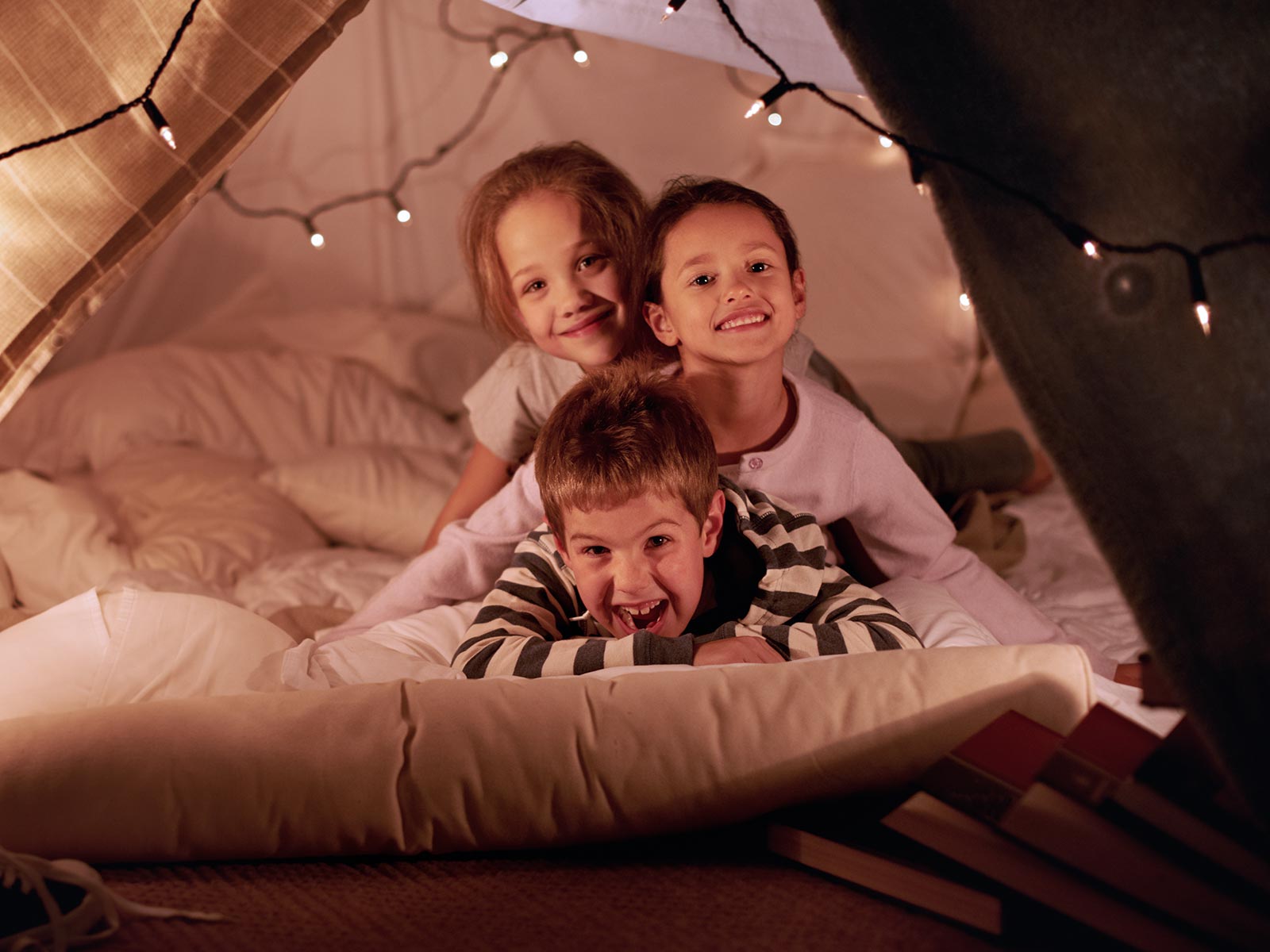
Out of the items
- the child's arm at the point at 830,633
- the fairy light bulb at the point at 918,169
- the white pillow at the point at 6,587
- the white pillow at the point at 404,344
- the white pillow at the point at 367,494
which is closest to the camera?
the fairy light bulb at the point at 918,169

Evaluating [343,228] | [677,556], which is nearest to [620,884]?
[677,556]

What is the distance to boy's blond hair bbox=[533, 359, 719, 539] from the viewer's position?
1118 millimetres

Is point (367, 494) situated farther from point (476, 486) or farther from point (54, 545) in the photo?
point (54, 545)

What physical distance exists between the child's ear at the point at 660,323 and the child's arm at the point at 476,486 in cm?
44

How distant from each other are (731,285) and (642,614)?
0.37m

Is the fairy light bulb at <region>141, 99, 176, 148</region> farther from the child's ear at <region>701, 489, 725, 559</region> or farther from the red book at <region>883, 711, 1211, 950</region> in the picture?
the red book at <region>883, 711, 1211, 950</region>

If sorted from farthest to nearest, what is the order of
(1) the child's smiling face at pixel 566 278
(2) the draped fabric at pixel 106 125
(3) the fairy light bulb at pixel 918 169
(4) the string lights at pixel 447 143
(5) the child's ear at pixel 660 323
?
(4) the string lights at pixel 447 143, (1) the child's smiling face at pixel 566 278, (5) the child's ear at pixel 660 323, (2) the draped fabric at pixel 106 125, (3) the fairy light bulb at pixel 918 169

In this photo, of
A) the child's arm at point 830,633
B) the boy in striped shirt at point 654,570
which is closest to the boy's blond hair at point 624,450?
the boy in striped shirt at point 654,570

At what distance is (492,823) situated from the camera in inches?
34.0

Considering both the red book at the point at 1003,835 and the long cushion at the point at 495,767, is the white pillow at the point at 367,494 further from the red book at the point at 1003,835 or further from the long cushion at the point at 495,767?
the red book at the point at 1003,835

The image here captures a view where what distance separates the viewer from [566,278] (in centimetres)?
147

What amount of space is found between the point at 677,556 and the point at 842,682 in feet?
0.95

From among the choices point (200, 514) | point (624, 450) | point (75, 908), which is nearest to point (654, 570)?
point (624, 450)

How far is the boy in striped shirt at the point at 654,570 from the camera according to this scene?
1.12 metres
